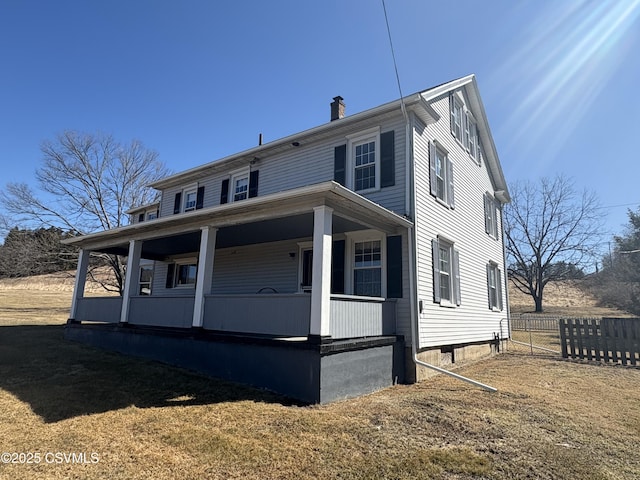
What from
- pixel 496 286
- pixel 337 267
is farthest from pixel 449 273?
pixel 496 286

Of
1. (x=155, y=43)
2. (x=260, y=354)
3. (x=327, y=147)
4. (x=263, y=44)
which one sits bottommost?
(x=260, y=354)

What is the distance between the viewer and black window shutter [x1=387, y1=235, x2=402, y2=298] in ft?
27.8

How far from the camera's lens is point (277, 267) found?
1132cm

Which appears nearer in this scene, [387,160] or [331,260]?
[331,260]

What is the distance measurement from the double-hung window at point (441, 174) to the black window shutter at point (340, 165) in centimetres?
230

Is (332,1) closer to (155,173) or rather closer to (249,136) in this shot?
(249,136)

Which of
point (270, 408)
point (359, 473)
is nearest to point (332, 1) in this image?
point (270, 408)

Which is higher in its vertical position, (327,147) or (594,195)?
(594,195)

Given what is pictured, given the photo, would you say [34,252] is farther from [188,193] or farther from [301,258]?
[301,258]

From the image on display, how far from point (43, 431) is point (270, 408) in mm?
2797

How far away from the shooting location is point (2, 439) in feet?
13.6

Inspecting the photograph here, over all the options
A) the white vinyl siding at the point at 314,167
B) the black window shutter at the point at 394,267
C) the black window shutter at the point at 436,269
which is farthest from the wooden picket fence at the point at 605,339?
the white vinyl siding at the point at 314,167

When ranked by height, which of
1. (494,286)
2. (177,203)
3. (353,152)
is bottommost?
(494,286)

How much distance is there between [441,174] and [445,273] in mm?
2873
